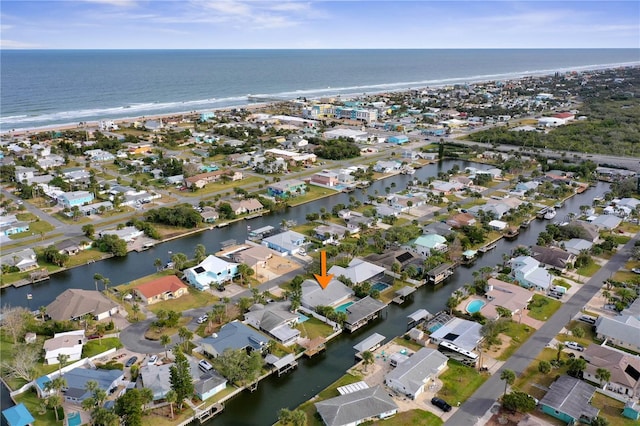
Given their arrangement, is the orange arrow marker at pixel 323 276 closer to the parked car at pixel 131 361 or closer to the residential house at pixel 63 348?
the parked car at pixel 131 361

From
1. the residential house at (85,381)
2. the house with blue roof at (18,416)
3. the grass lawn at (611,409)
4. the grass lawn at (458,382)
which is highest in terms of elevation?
the residential house at (85,381)

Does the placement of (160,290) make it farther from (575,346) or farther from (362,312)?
(575,346)

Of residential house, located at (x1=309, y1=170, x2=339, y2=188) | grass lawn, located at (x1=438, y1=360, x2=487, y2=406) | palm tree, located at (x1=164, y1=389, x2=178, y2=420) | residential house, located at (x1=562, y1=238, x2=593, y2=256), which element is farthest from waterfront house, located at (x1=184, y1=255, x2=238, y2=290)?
residential house, located at (x1=562, y1=238, x2=593, y2=256)

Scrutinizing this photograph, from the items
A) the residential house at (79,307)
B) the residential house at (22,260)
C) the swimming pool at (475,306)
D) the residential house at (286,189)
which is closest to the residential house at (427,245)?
the swimming pool at (475,306)

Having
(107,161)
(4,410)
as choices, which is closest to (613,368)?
(4,410)

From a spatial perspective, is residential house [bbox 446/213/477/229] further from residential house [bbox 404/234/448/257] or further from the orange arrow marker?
the orange arrow marker

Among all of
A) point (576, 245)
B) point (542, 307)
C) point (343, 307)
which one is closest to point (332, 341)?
point (343, 307)

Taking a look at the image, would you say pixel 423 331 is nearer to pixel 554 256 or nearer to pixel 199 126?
pixel 554 256
